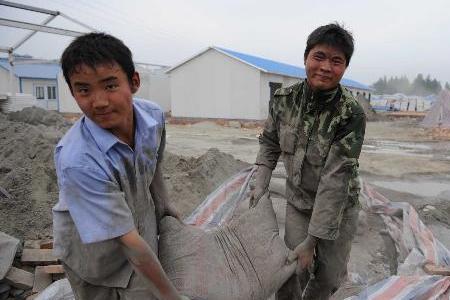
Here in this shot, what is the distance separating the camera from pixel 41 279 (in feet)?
9.98

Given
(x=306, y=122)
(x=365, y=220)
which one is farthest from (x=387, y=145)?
(x=306, y=122)

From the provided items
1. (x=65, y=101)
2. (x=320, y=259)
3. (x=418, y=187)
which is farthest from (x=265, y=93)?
(x=320, y=259)

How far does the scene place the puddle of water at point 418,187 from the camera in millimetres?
6467

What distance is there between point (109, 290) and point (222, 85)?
63.7 feet

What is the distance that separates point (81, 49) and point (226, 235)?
1147 mm

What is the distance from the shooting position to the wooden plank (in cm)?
271

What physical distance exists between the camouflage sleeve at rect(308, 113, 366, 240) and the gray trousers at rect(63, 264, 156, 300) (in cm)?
93

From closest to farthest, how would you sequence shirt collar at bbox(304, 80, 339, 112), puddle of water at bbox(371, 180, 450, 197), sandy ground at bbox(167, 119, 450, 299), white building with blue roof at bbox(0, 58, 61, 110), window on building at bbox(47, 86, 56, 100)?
shirt collar at bbox(304, 80, 339, 112) → sandy ground at bbox(167, 119, 450, 299) → puddle of water at bbox(371, 180, 450, 197) → white building with blue roof at bbox(0, 58, 61, 110) → window on building at bbox(47, 86, 56, 100)

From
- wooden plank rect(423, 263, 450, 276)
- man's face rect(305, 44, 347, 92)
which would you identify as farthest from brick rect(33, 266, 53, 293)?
wooden plank rect(423, 263, 450, 276)

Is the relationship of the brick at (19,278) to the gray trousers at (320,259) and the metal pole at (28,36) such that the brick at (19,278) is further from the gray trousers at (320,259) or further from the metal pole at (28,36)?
the metal pole at (28,36)

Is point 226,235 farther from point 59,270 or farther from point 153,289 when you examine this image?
point 59,270

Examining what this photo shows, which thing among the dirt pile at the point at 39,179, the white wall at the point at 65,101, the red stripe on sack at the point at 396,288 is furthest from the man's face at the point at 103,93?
the white wall at the point at 65,101

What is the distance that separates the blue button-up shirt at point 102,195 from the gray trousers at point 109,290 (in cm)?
4

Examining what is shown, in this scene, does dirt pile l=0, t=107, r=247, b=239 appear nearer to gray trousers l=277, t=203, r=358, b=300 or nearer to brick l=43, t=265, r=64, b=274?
brick l=43, t=265, r=64, b=274
